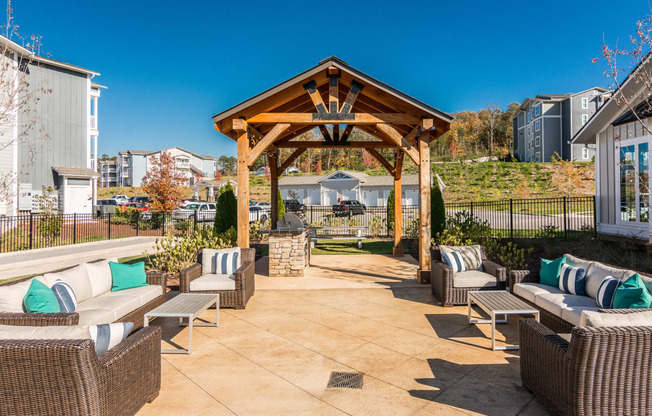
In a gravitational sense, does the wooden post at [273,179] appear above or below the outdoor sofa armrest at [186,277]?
above

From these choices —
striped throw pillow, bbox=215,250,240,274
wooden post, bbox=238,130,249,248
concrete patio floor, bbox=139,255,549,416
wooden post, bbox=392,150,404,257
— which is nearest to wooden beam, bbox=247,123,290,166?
wooden post, bbox=238,130,249,248

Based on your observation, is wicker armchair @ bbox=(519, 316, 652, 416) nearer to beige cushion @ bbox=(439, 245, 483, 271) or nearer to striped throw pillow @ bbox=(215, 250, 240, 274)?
beige cushion @ bbox=(439, 245, 483, 271)

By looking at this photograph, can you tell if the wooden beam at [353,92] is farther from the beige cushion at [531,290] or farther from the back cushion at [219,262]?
the beige cushion at [531,290]

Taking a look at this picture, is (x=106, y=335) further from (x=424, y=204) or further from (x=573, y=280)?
(x=424, y=204)

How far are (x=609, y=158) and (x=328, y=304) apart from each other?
30.8ft

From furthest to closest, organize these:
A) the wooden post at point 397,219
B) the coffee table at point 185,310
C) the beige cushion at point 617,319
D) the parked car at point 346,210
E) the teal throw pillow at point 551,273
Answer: the parked car at point 346,210 → the wooden post at point 397,219 → the teal throw pillow at point 551,273 → the coffee table at point 185,310 → the beige cushion at point 617,319

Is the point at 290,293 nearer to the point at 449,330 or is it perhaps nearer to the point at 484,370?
the point at 449,330

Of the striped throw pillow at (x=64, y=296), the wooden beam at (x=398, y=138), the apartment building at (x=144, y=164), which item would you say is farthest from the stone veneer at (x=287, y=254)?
the apartment building at (x=144, y=164)

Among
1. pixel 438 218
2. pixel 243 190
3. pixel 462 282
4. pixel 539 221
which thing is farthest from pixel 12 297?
pixel 539 221

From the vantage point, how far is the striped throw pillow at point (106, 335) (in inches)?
114

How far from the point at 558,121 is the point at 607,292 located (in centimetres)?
4477

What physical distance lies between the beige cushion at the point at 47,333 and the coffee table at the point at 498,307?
4.02 m

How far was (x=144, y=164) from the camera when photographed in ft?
211

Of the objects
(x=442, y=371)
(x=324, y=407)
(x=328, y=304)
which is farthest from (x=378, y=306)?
(x=324, y=407)
